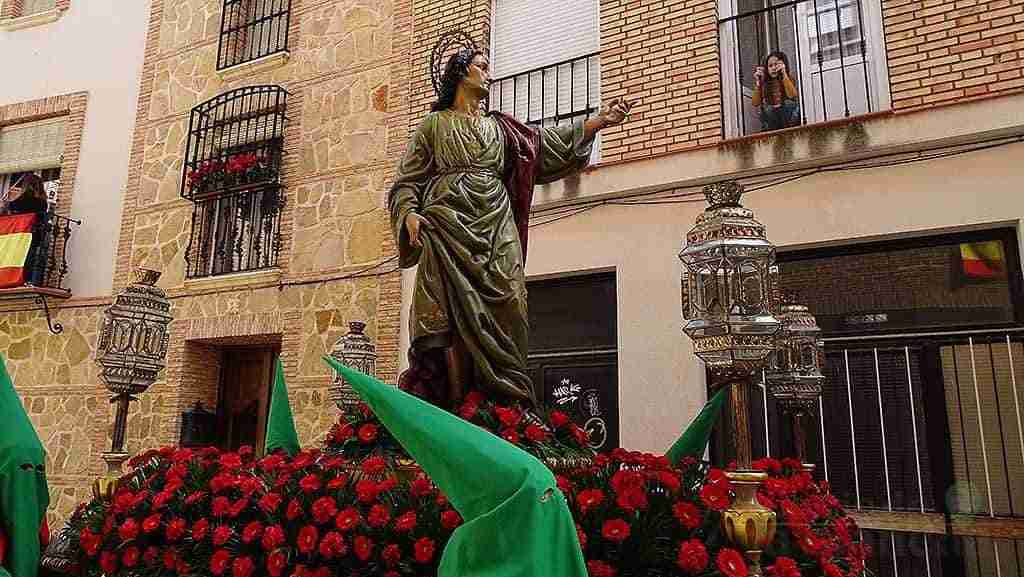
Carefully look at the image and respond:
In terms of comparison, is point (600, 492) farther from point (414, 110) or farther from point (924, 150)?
point (414, 110)

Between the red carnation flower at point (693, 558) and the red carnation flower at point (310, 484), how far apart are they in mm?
1319

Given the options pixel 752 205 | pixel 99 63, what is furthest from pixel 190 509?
pixel 99 63

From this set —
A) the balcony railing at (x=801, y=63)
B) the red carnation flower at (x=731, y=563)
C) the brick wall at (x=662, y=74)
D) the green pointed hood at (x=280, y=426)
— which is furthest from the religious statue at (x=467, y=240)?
the balcony railing at (x=801, y=63)

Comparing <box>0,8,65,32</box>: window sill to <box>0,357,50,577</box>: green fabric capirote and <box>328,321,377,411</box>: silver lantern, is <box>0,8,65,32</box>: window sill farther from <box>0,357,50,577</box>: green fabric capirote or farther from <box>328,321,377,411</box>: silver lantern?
<box>0,357,50,577</box>: green fabric capirote

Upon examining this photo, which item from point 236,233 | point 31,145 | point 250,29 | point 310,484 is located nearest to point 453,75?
point 310,484

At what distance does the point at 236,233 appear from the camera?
28.9 feet

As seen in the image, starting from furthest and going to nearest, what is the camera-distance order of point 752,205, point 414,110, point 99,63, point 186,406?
point 99,63
point 186,406
point 414,110
point 752,205

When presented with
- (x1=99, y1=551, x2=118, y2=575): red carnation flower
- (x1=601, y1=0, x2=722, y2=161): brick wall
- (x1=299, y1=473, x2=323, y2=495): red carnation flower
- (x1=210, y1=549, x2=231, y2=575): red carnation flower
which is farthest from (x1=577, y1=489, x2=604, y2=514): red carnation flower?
(x1=601, y1=0, x2=722, y2=161): brick wall

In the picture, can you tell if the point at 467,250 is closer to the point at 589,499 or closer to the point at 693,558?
the point at 589,499

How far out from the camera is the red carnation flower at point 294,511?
8.53 feet

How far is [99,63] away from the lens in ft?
34.0

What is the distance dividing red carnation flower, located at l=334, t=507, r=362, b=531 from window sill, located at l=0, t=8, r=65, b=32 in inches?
442

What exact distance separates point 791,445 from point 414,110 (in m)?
4.95

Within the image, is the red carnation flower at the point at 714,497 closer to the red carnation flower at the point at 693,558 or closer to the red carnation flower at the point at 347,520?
the red carnation flower at the point at 693,558
